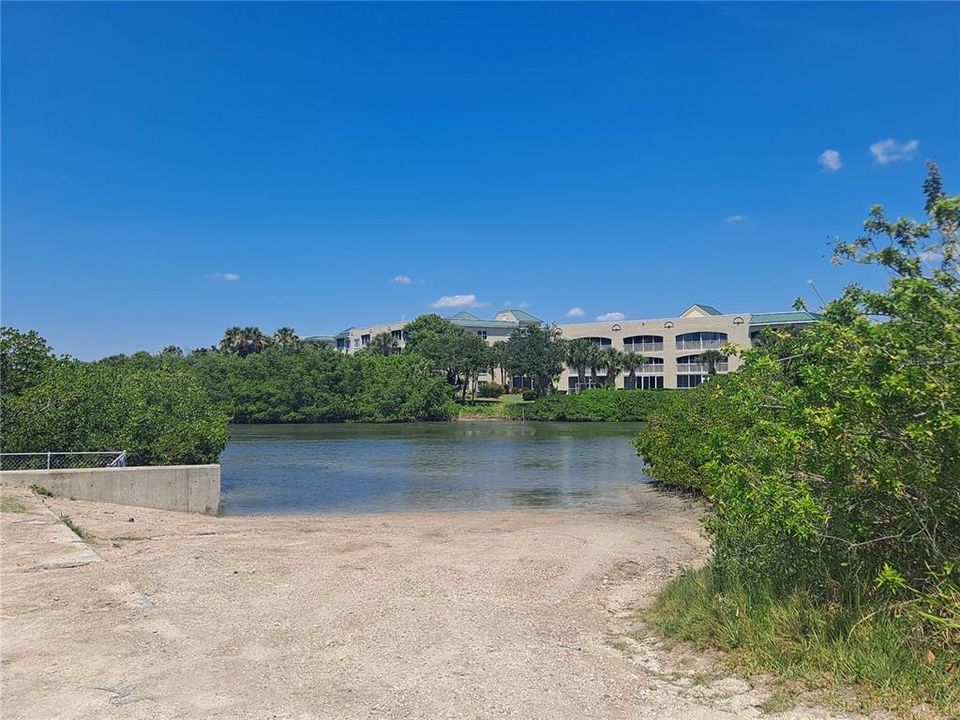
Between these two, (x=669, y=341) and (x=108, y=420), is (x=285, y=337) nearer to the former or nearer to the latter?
(x=669, y=341)

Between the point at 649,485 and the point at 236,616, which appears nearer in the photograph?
Result: the point at 236,616

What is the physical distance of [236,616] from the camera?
7844 mm

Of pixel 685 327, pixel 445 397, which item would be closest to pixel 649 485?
pixel 445 397

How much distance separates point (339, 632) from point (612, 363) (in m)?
89.1

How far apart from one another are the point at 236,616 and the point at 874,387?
6.13m

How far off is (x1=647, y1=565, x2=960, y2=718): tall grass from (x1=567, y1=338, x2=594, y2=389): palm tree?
89566mm

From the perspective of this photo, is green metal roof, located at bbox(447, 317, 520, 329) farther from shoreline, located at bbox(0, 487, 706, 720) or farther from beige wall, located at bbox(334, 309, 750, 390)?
shoreline, located at bbox(0, 487, 706, 720)

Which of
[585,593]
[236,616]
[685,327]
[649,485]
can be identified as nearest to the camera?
[236,616]

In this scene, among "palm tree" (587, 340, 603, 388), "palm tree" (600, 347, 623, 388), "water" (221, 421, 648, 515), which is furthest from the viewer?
"palm tree" (587, 340, 603, 388)

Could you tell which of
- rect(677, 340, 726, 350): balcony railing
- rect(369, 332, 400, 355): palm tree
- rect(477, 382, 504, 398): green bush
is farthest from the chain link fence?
rect(369, 332, 400, 355): palm tree

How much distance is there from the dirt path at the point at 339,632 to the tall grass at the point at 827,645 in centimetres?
37

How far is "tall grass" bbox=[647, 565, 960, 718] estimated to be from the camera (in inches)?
200

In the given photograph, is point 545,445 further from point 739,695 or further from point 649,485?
point 739,695

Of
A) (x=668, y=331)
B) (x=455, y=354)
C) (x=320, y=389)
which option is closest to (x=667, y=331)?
(x=668, y=331)
